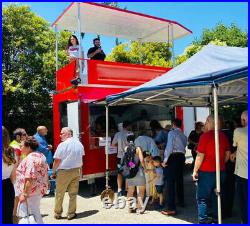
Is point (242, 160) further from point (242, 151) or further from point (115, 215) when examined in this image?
point (115, 215)

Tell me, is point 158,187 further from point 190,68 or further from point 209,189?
point 190,68

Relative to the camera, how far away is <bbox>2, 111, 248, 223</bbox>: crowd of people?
433 cm

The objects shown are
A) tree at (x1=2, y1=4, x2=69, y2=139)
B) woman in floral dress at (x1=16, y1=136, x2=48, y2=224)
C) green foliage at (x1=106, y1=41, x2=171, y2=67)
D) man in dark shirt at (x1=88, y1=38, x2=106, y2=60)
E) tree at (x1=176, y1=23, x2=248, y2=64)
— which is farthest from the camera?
green foliage at (x1=106, y1=41, x2=171, y2=67)

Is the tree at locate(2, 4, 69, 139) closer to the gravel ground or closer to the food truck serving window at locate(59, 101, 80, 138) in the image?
the food truck serving window at locate(59, 101, 80, 138)

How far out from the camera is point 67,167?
585cm

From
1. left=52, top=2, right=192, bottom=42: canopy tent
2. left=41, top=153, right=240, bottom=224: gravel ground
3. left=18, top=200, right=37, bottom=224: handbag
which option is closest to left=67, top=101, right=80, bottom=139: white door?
left=41, top=153, right=240, bottom=224: gravel ground

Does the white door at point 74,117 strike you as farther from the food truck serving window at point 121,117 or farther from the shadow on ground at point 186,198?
the shadow on ground at point 186,198

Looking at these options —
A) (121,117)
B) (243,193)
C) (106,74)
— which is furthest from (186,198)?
(106,74)

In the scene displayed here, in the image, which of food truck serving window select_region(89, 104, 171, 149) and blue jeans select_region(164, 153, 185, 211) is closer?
blue jeans select_region(164, 153, 185, 211)

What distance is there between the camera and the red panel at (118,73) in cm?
845

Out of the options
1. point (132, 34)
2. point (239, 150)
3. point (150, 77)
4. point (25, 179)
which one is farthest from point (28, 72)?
point (239, 150)

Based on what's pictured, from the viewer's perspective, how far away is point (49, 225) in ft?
17.4

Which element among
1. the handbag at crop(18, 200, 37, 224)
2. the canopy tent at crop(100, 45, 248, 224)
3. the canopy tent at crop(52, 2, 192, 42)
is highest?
the canopy tent at crop(52, 2, 192, 42)

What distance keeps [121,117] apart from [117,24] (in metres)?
2.86
